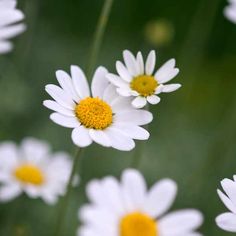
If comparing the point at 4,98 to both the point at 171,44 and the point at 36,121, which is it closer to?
the point at 36,121

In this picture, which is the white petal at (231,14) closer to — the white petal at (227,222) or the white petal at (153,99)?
the white petal at (153,99)

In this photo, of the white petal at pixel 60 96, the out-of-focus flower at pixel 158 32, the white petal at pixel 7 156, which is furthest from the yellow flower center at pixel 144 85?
the out-of-focus flower at pixel 158 32

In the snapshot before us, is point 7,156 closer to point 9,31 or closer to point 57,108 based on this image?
point 9,31

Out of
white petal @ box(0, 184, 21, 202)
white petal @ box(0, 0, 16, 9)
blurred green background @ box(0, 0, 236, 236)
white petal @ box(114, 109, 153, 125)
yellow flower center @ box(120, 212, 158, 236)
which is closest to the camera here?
white petal @ box(114, 109, 153, 125)

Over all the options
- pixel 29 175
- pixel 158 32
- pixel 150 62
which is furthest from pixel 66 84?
pixel 158 32

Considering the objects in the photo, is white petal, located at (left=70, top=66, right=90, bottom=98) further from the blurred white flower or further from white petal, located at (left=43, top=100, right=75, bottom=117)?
the blurred white flower

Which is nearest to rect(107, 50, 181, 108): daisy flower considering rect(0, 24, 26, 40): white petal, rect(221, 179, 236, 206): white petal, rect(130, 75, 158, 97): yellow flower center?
rect(130, 75, 158, 97): yellow flower center
